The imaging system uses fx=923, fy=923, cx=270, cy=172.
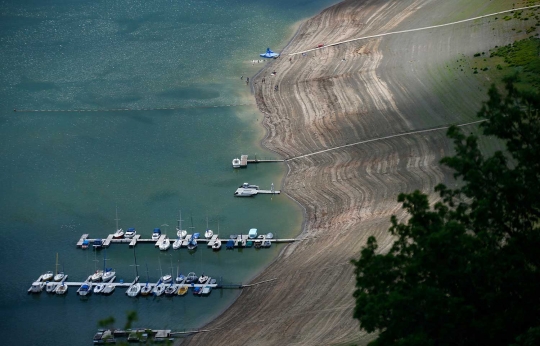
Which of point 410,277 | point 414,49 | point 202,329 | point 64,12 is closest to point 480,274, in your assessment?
point 410,277

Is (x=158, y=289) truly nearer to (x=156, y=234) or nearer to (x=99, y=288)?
(x=99, y=288)

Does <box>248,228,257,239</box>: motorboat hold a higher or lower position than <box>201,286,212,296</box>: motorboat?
higher

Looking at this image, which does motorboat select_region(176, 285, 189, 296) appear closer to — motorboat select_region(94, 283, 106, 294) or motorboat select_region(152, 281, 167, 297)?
motorboat select_region(152, 281, 167, 297)

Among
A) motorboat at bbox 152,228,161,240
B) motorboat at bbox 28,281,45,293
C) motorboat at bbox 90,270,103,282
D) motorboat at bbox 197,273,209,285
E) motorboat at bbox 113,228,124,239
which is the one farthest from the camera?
motorboat at bbox 113,228,124,239

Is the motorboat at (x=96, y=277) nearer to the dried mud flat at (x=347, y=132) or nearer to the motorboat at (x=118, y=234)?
the motorboat at (x=118, y=234)

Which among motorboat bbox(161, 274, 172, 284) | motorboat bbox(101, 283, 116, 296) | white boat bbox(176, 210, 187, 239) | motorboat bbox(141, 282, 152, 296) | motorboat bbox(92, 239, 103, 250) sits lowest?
motorboat bbox(141, 282, 152, 296)

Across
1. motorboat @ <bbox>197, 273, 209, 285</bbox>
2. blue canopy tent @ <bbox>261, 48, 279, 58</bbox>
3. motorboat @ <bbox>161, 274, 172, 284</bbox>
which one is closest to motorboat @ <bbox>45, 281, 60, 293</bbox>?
motorboat @ <bbox>161, 274, 172, 284</bbox>

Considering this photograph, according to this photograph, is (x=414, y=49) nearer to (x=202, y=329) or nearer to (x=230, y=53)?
(x=230, y=53)
